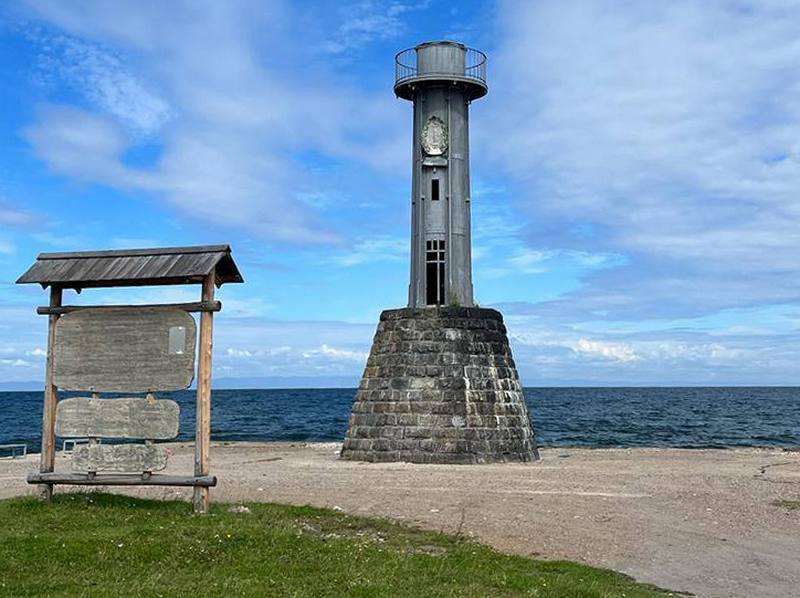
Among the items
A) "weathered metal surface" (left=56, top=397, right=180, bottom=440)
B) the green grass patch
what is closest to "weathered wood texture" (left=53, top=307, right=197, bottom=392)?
"weathered metal surface" (left=56, top=397, right=180, bottom=440)

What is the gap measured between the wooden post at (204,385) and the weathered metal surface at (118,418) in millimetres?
370

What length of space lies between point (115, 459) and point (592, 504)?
8.95 meters

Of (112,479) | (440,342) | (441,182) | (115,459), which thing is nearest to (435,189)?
(441,182)

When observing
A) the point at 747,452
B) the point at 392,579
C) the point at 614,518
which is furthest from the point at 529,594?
the point at 747,452

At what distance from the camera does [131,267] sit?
13.8m

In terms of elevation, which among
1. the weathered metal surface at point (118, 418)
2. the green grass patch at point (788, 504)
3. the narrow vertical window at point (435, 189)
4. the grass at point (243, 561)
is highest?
the narrow vertical window at point (435, 189)

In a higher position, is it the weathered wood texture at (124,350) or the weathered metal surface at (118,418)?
the weathered wood texture at (124,350)

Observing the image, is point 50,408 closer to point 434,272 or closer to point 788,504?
point 788,504

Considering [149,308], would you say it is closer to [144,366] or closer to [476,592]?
[144,366]

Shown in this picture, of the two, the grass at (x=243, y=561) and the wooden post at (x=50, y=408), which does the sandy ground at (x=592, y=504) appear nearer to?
the grass at (x=243, y=561)

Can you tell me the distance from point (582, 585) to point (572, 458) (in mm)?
19443

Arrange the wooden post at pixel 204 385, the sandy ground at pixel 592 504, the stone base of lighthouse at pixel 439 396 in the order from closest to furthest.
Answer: the sandy ground at pixel 592 504 → the wooden post at pixel 204 385 → the stone base of lighthouse at pixel 439 396

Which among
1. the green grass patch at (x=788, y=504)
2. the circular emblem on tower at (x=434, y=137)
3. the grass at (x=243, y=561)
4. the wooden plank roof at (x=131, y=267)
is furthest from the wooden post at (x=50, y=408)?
the circular emblem on tower at (x=434, y=137)

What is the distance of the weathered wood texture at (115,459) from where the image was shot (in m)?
13.4
